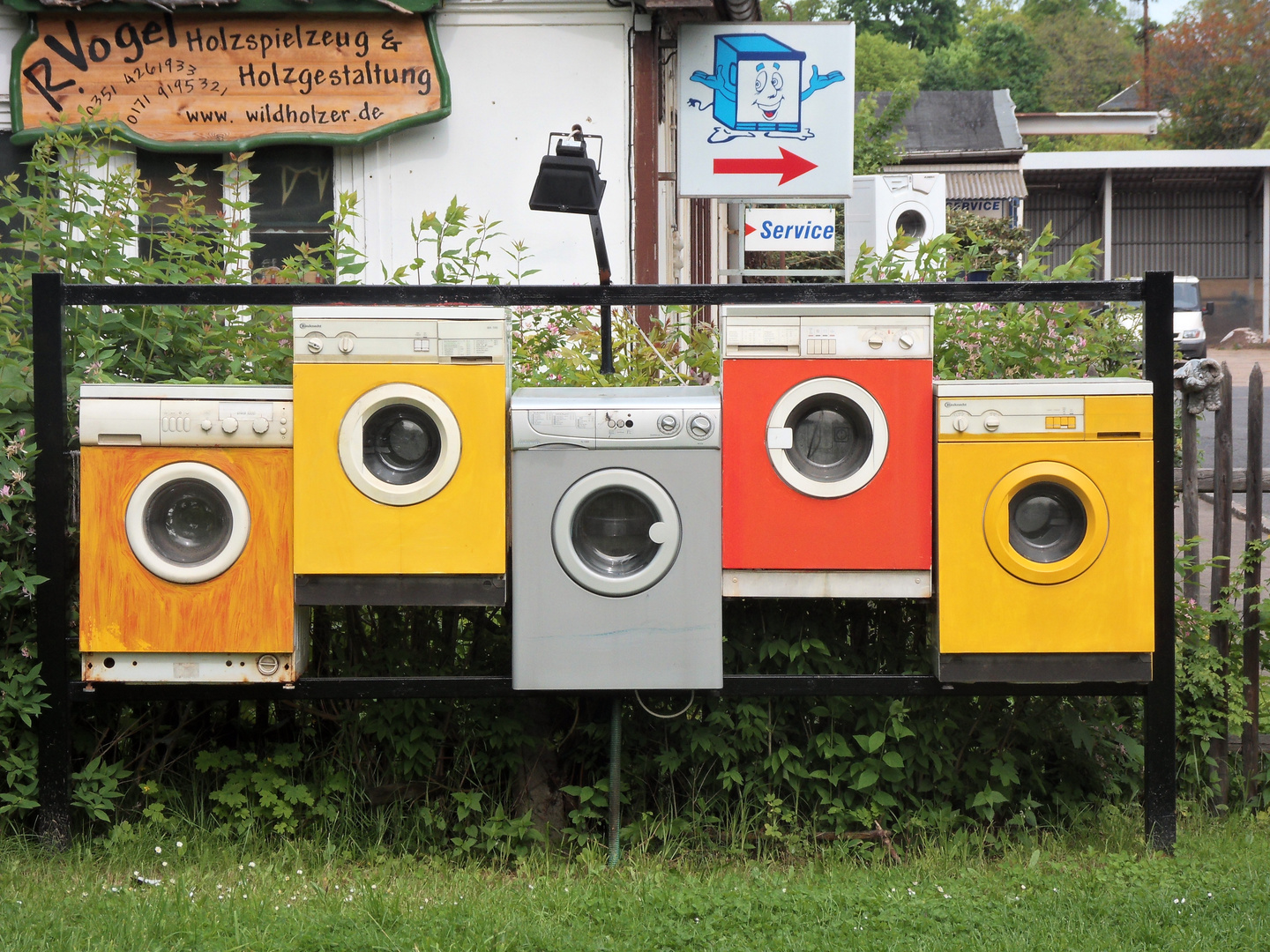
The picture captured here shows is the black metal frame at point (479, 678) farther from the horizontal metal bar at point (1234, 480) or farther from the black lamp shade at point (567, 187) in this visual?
the horizontal metal bar at point (1234, 480)

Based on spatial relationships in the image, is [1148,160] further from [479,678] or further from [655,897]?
[655,897]

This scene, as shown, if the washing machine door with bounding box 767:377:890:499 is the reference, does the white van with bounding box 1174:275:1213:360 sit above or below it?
above

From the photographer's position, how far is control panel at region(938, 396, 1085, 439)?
3670 millimetres

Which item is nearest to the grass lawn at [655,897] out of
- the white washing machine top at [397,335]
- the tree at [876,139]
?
the white washing machine top at [397,335]

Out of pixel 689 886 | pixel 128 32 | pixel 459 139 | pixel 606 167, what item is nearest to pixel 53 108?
pixel 128 32

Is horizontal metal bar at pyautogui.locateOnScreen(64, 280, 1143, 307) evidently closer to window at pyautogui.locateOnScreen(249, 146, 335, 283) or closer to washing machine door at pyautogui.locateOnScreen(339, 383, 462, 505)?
washing machine door at pyautogui.locateOnScreen(339, 383, 462, 505)

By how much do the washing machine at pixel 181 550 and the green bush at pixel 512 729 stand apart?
1.27 feet

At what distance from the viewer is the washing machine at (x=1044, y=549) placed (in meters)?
3.67

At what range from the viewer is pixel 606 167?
8.05m

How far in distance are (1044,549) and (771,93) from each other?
17.1ft

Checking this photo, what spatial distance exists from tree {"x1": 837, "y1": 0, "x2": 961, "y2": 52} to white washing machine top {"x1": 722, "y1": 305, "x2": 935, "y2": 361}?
65.0m

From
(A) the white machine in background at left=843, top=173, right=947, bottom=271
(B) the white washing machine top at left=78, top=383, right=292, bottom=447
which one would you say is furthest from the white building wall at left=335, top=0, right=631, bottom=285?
(A) the white machine in background at left=843, top=173, right=947, bottom=271

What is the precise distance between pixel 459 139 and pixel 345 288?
4.74 m

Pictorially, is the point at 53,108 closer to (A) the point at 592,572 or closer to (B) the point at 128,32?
(B) the point at 128,32
